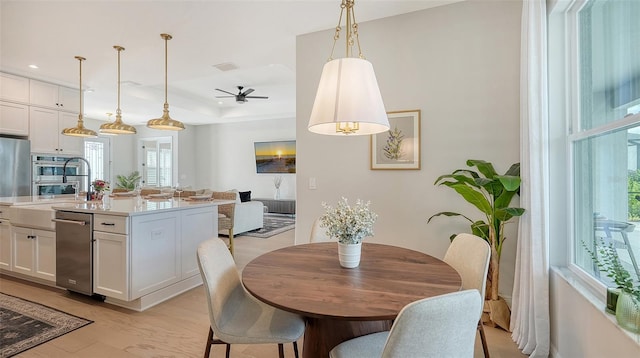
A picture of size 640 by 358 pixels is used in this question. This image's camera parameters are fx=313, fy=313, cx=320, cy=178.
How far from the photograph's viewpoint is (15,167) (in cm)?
461

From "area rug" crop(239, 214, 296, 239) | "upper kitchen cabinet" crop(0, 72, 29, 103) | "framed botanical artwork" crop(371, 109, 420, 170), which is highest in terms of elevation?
"upper kitchen cabinet" crop(0, 72, 29, 103)

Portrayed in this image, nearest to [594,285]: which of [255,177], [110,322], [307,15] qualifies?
[307,15]

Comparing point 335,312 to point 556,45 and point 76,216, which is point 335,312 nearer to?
point 556,45

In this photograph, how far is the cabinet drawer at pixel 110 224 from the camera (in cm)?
269

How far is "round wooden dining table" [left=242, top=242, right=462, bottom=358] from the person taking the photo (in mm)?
1175

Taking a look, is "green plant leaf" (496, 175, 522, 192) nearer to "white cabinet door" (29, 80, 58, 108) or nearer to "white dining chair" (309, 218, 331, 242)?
"white dining chair" (309, 218, 331, 242)

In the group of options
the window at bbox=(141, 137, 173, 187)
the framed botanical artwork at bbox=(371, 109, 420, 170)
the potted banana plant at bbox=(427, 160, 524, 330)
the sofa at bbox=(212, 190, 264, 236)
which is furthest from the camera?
the window at bbox=(141, 137, 173, 187)

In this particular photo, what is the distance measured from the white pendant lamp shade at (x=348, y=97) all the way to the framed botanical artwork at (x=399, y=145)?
1578mm

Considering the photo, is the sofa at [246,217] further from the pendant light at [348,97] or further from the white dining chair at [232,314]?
the pendant light at [348,97]

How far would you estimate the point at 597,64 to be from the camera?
1774 mm

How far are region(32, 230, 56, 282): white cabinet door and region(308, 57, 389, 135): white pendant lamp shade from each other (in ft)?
10.7

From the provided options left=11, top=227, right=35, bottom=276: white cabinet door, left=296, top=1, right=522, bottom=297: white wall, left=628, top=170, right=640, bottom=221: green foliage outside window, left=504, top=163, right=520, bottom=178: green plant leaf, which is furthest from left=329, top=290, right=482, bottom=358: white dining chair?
left=11, top=227, right=35, bottom=276: white cabinet door

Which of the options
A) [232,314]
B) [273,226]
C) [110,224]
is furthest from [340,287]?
[273,226]

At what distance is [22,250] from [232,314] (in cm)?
327
